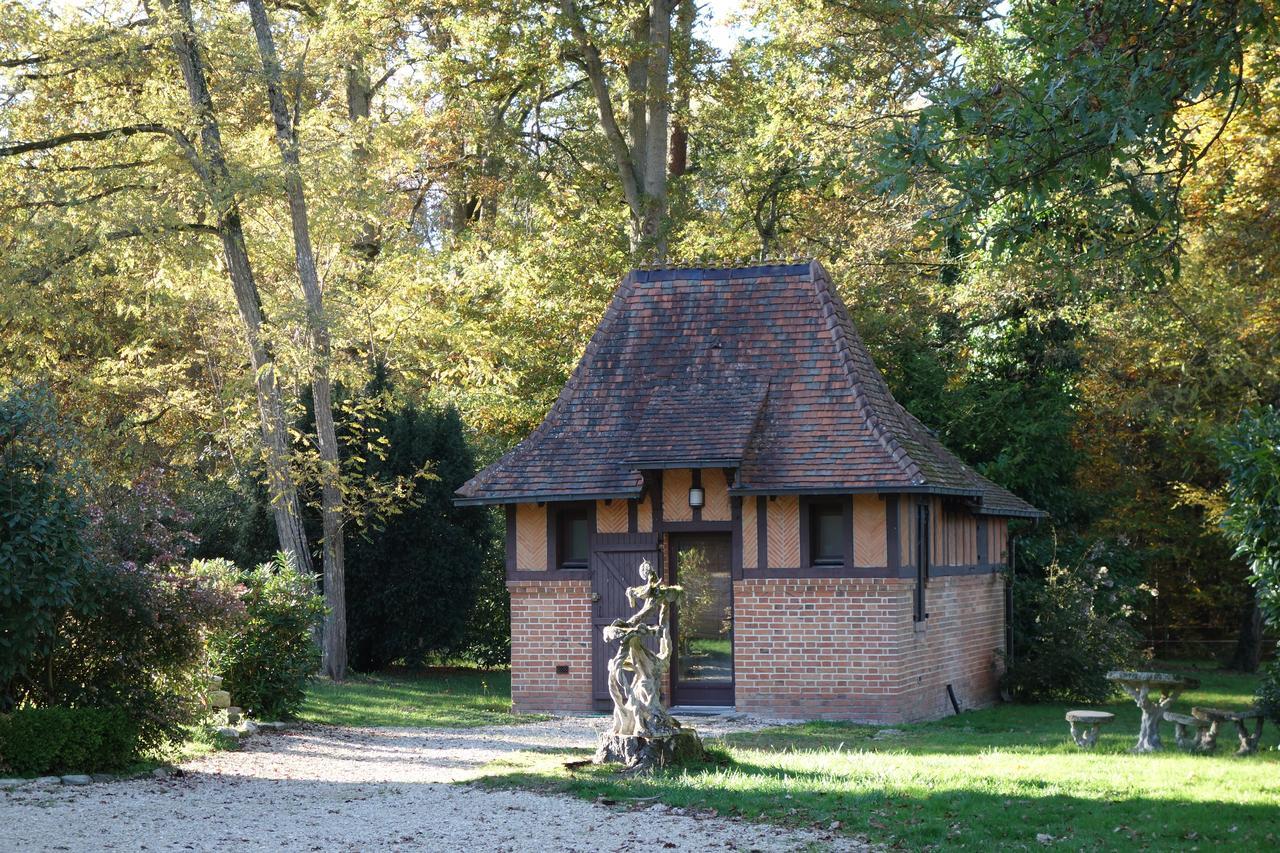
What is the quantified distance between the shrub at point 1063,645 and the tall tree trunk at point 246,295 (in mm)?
10764

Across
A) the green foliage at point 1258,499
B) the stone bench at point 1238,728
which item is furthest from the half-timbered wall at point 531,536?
the green foliage at point 1258,499

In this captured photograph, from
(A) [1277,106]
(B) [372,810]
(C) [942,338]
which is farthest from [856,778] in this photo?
(C) [942,338]

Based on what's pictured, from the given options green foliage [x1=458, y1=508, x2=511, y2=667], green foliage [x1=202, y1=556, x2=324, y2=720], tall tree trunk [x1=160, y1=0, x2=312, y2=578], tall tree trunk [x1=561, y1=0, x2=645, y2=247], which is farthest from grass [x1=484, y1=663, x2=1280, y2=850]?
tall tree trunk [x1=561, y1=0, x2=645, y2=247]

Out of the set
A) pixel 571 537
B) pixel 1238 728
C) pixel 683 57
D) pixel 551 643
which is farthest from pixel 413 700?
pixel 683 57

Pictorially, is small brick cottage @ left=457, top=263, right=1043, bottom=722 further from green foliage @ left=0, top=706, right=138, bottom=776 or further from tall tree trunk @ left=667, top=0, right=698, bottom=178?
tall tree trunk @ left=667, top=0, right=698, bottom=178

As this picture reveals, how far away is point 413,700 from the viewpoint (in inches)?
813

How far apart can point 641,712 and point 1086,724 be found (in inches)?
183

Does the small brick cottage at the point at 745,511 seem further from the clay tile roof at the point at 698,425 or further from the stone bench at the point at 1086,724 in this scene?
the stone bench at the point at 1086,724

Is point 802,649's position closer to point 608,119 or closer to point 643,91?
point 608,119

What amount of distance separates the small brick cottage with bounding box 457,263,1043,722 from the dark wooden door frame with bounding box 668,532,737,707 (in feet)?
0.07

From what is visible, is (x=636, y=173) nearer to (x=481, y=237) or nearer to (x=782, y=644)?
(x=481, y=237)

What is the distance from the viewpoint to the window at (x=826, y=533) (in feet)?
57.8

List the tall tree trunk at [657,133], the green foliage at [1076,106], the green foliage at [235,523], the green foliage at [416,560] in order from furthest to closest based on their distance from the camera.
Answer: the tall tree trunk at [657,133] → the green foliage at [235,523] → the green foliage at [416,560] → the green foliage at [1076,106]

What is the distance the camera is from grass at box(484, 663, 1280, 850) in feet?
31.5
